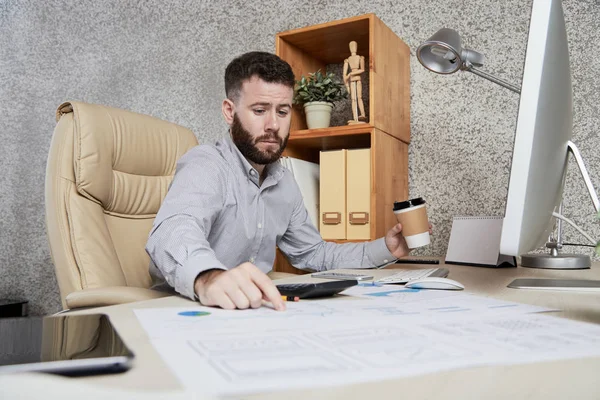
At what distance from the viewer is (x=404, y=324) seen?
0.53 metres

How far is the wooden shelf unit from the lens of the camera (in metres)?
1.59

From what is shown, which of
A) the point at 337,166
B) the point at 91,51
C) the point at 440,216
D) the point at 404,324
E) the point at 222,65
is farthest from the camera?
the point at 91,51

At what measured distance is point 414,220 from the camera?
45.8 inches

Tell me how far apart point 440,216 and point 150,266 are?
104 cm

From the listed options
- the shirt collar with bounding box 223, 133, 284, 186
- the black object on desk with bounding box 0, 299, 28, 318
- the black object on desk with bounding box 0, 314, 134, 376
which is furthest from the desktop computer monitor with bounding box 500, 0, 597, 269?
the black object on desk with bounding box 0, 299, 28, 318

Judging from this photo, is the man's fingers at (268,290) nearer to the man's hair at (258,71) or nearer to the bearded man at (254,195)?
the bearded man at (254,195)

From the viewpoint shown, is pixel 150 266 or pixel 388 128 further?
pixel 388 128

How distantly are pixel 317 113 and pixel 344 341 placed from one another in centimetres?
134

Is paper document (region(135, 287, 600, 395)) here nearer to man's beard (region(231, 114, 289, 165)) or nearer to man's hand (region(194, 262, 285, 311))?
man's hand (region(194, 262, 285, 311))

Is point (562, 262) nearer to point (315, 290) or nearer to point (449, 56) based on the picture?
point (449, 56)

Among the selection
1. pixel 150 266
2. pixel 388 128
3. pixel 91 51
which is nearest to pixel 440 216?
pixel 388 128

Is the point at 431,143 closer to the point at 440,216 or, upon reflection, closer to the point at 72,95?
the point at 440,216

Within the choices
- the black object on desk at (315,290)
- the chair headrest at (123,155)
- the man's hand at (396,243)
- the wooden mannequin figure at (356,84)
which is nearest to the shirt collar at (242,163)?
the chair headrest at (123,155)

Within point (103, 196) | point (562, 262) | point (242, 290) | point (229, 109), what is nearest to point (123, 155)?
point (103, 196)
